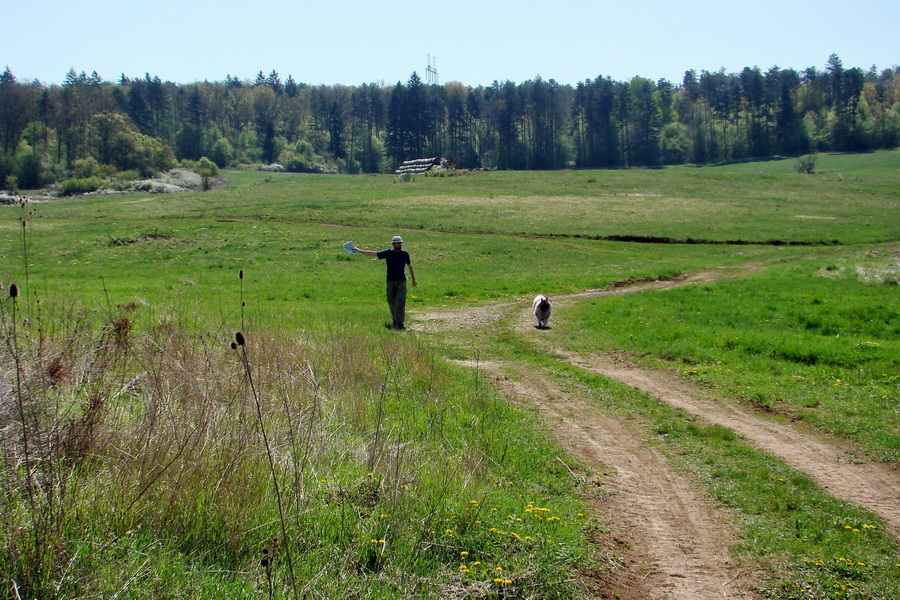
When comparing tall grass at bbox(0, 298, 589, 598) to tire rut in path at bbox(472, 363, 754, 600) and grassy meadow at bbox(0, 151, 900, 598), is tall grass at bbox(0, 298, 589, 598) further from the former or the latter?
tire rut in path at bbox(472, 363, 754, 600)

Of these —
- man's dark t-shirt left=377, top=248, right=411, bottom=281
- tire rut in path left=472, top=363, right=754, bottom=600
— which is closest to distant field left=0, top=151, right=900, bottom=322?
man's dark t-shirt left=377, top=248, right=411, bottom=281

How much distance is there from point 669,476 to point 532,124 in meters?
150

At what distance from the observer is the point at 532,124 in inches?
5950

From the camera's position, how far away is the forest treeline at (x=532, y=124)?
134m

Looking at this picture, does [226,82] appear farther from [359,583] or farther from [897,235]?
[359,583]

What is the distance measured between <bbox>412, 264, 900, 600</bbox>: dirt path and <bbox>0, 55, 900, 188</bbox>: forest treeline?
124247 mm

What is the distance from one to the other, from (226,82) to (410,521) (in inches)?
8300

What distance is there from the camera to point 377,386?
31.3 ft

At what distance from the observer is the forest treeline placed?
13438 centimetres

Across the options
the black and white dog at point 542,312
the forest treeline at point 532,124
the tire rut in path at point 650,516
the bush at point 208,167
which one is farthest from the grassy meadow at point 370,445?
the forest treeline at point 532,124

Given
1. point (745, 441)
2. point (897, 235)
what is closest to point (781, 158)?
point (897, 235)

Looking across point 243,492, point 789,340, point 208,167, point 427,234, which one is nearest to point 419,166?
point 208,167

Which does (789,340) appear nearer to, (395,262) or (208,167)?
(395,262)

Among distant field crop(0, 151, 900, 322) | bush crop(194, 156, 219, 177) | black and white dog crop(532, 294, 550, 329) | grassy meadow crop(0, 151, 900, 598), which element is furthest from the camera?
bush crop(194, 156, 219, 177)
